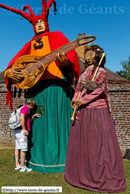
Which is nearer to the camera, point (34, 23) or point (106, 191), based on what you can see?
point (106, 191)

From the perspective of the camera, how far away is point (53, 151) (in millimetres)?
3201

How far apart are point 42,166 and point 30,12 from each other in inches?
121

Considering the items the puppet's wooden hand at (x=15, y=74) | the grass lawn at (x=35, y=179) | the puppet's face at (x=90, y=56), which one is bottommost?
the grass lawn at (x=35, y=179)

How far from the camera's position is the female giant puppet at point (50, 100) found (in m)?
3.21

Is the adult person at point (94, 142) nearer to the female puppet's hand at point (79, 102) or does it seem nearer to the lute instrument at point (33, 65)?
the female puppet's hand at point (79, 102)

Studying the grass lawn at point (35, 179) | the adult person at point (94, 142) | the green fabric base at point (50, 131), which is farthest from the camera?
the green fabric base at point (50, 131)

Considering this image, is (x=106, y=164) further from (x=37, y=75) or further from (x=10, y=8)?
(x=10, y=8)

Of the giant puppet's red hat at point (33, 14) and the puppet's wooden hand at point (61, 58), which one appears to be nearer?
the puppet's wooden hand at point (61, 58)

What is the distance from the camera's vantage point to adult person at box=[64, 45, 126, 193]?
238 centimetres

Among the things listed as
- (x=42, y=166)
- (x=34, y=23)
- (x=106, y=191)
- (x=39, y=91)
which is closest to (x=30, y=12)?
(x=34, y=23)

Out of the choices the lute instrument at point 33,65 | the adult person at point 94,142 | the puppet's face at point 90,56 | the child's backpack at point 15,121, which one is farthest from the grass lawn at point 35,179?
the puppet's face at point 90,56

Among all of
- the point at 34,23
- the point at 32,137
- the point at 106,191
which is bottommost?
the point at 106,191

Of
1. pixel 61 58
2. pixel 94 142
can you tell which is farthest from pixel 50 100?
pixel 94 142

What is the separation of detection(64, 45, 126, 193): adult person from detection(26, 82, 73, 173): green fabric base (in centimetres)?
56
